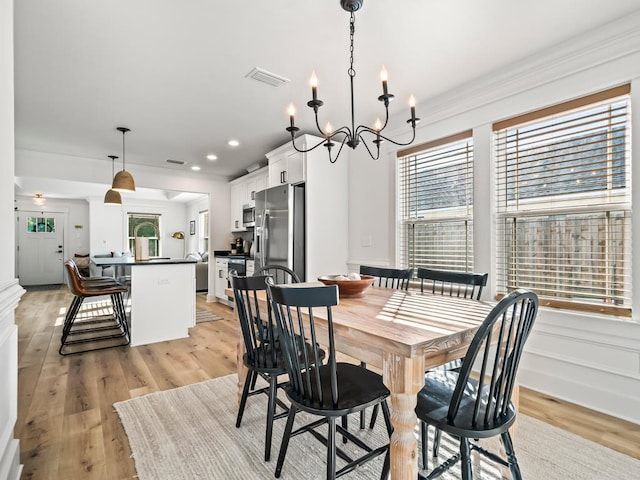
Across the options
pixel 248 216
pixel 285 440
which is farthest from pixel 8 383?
pixel 248 216

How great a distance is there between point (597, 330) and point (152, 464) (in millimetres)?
2824

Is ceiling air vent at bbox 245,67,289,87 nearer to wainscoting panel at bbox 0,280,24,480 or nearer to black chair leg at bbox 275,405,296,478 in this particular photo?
wainscoting panel at bbox 0,280,24,480

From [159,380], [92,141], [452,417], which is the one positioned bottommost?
[159,380]

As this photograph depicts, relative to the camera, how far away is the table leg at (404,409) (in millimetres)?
1208

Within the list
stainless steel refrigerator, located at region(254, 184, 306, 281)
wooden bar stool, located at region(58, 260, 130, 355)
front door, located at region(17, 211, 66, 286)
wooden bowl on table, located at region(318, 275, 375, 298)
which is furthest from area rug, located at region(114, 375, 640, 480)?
front door, located at region(17, 211, 66, 286)

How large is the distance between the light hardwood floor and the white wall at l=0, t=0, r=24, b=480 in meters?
0.30

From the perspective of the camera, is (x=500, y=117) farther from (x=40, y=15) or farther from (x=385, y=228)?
(x=40, y=15)

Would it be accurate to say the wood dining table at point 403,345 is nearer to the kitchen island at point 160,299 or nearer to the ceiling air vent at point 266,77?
the ceiling air vent at point 266,77

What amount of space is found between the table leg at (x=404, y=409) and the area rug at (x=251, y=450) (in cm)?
48

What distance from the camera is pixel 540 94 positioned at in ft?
8.28

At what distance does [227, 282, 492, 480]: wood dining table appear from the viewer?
47.6 inches

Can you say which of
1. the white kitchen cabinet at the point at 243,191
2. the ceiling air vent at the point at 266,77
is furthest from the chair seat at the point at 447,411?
the white kitchen cabinet at the point at 243,191

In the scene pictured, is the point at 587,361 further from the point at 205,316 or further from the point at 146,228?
the point at 146,228

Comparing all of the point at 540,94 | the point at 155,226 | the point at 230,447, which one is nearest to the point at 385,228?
the point at 540,94
